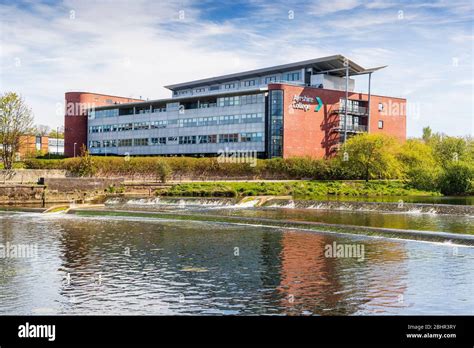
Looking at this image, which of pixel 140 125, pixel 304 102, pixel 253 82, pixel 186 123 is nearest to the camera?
pixel 304 102

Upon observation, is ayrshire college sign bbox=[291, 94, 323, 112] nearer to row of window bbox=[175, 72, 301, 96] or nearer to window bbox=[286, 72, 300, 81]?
row of window bbox=[175, 72, 301, 96]

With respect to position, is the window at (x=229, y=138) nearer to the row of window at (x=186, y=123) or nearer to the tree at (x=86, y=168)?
the row of window at (x=186, y=123)

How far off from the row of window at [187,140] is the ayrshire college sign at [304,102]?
7.12 meters

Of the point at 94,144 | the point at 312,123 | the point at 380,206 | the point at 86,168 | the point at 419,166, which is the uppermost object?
the point at 312,123

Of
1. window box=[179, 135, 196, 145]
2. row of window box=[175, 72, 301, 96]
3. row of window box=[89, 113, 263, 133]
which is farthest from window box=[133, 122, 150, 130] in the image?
row of window box=[175, 72, 301, 96]

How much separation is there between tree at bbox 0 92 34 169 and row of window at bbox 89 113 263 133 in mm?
28865

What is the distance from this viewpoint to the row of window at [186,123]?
94000 mm

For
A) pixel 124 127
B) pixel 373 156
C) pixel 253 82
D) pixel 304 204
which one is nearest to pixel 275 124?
pixel 373 156

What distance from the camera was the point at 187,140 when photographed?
103 metres

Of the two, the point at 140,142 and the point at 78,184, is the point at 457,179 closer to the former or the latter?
the point at 78,184

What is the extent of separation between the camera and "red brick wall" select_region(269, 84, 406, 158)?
89.8 m

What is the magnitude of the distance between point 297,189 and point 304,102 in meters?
24.0
